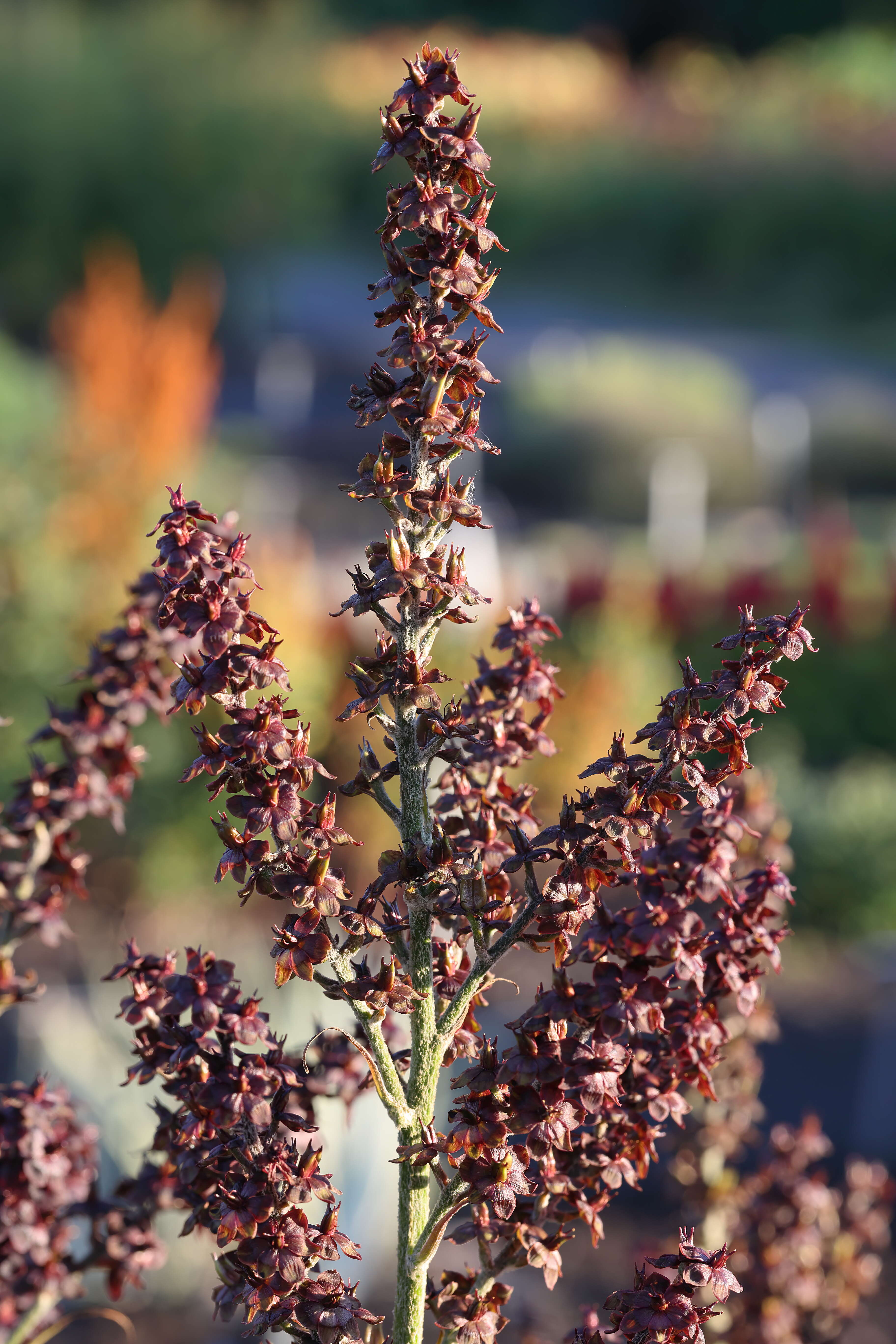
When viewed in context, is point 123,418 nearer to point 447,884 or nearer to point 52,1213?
point 52,1213

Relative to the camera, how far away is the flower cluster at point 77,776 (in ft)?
4.64

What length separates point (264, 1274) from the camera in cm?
102

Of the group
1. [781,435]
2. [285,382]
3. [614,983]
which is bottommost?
[614,983]

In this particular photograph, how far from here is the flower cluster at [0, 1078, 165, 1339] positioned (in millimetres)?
1325

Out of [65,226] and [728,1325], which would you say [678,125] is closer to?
[65,226]

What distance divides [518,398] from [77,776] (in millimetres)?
14807

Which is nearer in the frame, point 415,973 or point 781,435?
point 415,973

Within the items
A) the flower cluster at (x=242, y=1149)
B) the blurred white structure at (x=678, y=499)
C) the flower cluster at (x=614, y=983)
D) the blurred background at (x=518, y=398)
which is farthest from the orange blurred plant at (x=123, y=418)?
the flower cluster at (x=614, y=983)

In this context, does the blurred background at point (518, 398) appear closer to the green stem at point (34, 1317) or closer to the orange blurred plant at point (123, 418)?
the orange blurred plant at point (123, 418)

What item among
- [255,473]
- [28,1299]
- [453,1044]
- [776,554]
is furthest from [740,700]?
[255,473]

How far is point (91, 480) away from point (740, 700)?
6.33m

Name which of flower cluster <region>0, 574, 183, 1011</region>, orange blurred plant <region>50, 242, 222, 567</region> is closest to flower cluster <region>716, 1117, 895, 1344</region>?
flower cluster <region>0, 574, 183, 1011</region>

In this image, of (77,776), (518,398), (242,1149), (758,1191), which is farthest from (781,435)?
(242,1149)

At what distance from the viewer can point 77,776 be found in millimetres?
1446
